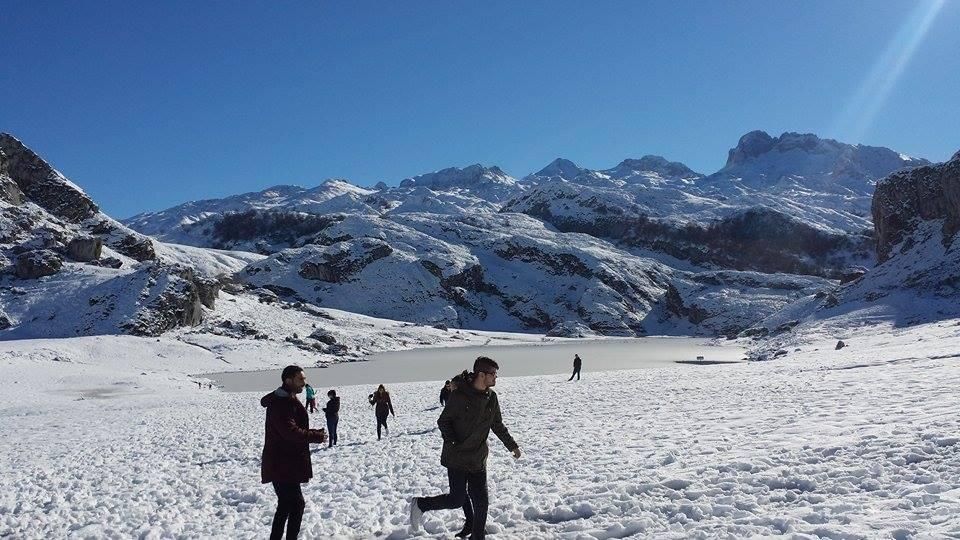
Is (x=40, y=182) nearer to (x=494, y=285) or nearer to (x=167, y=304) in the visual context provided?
(x=167, y=304)

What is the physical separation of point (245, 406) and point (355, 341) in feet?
214

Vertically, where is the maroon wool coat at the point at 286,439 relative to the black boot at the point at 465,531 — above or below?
above

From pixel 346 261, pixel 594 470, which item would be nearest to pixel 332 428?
pixel 594 470

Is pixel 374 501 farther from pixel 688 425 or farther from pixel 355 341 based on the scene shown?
pixel 355 341

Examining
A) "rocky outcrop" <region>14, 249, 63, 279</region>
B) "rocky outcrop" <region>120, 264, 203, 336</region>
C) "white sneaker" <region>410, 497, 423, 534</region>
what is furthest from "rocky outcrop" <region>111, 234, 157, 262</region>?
"white sneaker" <region>410, 497, 423, 534</region>

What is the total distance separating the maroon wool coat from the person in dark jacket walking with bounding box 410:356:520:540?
5.18ft

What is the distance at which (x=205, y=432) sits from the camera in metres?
23.0

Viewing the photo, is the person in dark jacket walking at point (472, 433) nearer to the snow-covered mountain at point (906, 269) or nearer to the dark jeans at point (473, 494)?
the dark jeans at point (473, 494)

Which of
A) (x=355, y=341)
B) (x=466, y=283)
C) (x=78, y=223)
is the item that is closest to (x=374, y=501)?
(x=355, y=341)

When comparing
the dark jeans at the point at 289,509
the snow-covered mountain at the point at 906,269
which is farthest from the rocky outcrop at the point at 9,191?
the dark jeans at the point at 289,509

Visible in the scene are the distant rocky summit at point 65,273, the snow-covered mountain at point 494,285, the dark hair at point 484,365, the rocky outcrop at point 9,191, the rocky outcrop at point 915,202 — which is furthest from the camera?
the snow-covered mountain at point 494,285

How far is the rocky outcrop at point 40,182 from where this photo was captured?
96.6m

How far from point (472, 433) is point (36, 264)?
9269 centimetres

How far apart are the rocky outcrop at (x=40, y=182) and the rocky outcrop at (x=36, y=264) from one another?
17.0 m
